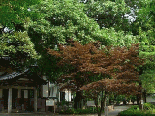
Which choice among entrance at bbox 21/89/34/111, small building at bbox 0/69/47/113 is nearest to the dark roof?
small building at bbox 0/69/47/113

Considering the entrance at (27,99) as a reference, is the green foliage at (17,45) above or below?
above

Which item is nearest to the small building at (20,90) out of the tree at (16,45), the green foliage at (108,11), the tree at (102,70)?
the tree at (16,45)

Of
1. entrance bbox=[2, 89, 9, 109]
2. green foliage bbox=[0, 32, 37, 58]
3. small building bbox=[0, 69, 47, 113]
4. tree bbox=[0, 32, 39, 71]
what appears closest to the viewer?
tree bbox=[0, 32, 39, 71]

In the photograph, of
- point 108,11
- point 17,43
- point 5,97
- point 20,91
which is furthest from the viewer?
point 20,91

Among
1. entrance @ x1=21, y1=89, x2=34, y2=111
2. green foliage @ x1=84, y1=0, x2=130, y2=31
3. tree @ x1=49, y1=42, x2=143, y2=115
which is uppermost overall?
green foliage @ x1=84, y1=0, x2=130, y2=31

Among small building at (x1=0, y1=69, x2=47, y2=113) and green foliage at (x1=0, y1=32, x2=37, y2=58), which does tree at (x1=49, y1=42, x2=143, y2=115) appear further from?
small building at (x1=0, y1=69, x2=47, y2=113)

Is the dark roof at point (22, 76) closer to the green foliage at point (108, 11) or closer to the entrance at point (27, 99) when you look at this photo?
the entrance at point (27, 99)

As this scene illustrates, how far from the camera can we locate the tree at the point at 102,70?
1502 cm

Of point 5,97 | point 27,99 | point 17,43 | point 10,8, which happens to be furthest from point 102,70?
point 27,99

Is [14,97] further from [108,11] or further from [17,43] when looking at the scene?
[108,11]

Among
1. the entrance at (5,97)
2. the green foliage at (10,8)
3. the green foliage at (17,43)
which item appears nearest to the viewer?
the green foliage at (10,8)

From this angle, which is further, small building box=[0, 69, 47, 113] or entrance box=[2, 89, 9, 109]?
entrance box=[2, 89, 9, 109]

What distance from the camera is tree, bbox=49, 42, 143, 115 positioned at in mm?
15023

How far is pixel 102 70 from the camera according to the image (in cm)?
1523
